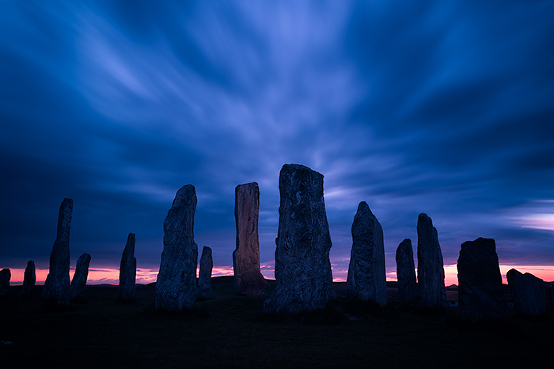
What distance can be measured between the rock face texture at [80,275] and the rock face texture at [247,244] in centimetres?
917

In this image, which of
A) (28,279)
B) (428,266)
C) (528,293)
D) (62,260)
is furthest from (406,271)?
(28,279)

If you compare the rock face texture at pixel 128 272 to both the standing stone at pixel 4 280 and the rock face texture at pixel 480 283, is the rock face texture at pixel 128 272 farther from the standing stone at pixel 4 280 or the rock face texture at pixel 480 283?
the rock face texture at pixel 480 283

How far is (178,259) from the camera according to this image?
11.3 m

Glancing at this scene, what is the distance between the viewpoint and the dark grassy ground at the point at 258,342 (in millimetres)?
5918

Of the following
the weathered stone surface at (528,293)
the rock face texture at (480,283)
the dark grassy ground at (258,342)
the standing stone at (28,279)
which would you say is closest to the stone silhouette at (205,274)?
the dark grassy ground at (258,342)

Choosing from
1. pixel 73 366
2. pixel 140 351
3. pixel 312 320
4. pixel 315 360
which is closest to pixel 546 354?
pixel 315 360

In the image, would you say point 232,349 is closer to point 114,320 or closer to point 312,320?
point 312,320

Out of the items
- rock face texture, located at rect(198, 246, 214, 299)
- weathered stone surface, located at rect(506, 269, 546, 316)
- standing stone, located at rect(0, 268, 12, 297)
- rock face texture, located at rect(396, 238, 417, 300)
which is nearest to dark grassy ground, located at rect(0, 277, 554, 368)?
weathered stone surface, located at rect(506, 269, 546, 316)

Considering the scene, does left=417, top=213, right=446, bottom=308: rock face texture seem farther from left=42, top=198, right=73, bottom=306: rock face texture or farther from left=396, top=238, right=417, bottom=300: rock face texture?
left=42, top=198, right=73, bottom=306: rock face texture

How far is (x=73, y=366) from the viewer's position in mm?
5488

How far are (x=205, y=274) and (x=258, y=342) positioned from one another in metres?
13.1

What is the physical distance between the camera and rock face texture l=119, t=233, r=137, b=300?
18.2 metres

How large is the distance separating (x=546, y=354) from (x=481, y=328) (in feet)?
7.36

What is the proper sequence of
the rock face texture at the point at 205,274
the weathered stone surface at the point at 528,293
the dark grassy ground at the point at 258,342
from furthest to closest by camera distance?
the rock face texture at the point at 205,274, the weathered stone surface at the point at 528,293, the dark grassy ground at the point at 258,342
